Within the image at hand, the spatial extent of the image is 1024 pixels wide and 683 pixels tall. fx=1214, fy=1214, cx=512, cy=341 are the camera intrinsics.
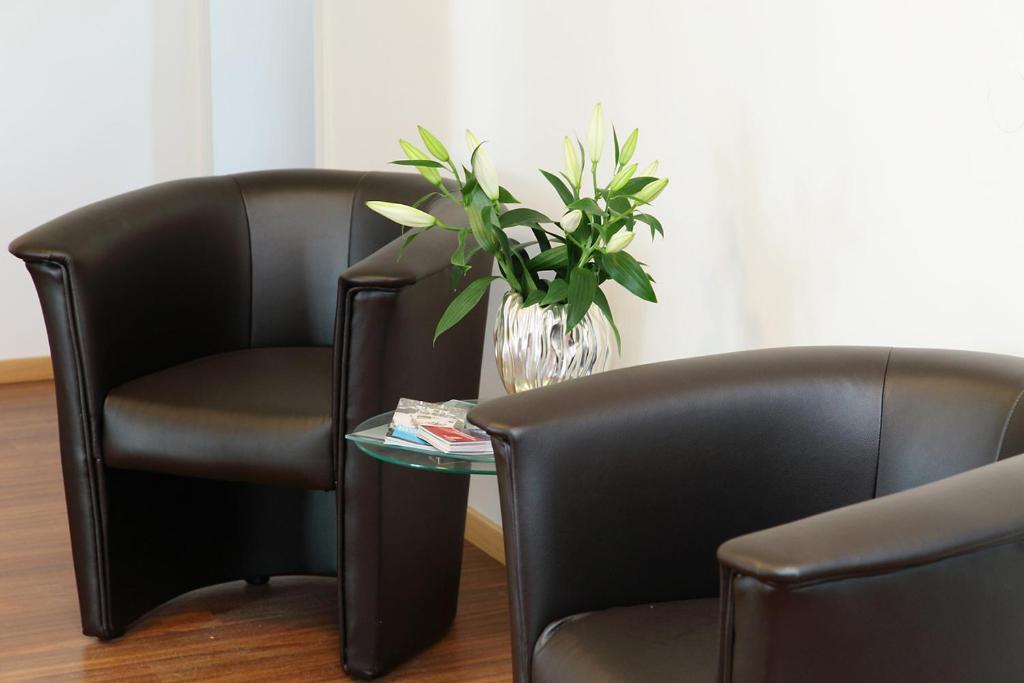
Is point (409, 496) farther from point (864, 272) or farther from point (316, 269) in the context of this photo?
point (864, 272)

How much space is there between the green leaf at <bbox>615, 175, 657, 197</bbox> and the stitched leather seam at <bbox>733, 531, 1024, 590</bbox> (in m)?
1.03

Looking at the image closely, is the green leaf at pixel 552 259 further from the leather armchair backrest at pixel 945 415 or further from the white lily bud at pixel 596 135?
the leather armchair backrest at pixel 945 415

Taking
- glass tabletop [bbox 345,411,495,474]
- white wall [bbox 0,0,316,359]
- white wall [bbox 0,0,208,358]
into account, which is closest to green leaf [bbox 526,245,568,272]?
glass tabletop [bbox 345,411,495,474]

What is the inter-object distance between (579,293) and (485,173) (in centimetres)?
29

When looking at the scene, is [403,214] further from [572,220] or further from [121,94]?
[121,94]

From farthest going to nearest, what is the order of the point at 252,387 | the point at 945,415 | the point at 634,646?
the point at 252,387 < the point at 945,415 < the point at 634,646

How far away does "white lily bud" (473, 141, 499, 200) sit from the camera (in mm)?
2059

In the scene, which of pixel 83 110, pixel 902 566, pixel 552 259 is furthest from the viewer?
pixel 83 110

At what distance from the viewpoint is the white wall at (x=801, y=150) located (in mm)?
1730

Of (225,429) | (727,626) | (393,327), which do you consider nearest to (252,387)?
(225,429)

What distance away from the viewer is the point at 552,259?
204 centimetres

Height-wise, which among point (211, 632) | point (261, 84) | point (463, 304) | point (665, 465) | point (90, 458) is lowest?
point (211, 632)

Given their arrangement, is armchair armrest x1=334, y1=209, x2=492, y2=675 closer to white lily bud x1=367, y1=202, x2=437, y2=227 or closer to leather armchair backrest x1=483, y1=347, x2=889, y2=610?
white lily bud x1=367, y1=202, x2=437, y2=227

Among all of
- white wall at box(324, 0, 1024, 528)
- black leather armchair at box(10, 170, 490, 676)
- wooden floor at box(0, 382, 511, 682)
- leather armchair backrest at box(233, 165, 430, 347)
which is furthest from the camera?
leather armchair backrest at box(233, 165, 430, 347)
